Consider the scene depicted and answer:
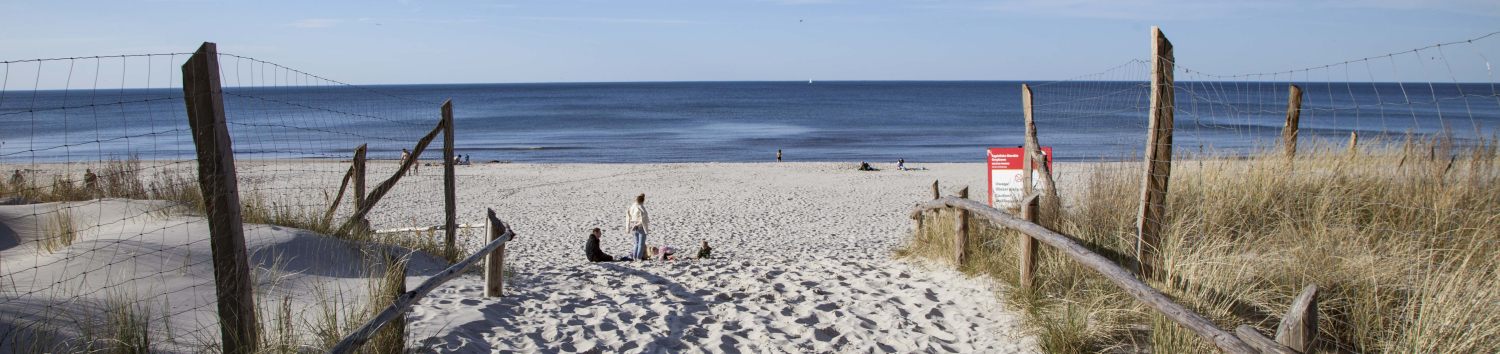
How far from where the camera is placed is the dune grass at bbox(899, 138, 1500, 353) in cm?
491

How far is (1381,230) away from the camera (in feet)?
21.9

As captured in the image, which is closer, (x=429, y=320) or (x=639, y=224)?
(x=429, y=320)

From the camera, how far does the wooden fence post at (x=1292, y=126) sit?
30.1 ft

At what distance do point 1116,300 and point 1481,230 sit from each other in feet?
8.37

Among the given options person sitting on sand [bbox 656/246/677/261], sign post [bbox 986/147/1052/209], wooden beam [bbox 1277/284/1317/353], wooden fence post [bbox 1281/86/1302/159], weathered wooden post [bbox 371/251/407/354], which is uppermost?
wooden fence post [bbox 1281/86/1302/159]

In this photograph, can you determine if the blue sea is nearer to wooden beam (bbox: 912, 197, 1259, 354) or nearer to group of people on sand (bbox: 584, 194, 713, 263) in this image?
group of people on sand (bbox: 584, 194, 713, 263)

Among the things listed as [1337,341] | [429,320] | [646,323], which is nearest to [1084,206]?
[1337,341]

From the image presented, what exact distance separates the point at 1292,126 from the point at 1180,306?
20.5 ft

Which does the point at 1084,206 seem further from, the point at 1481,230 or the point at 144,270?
the point at 144,270

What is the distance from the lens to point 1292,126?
32.1 feet

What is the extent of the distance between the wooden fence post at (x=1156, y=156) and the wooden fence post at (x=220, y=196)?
205 inches

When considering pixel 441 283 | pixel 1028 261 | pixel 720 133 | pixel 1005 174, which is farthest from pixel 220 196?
pixel 720 133

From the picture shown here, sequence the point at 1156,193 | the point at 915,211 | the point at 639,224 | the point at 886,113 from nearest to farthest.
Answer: the point at 1156,193 < the point at 915,211 < the point at 639,224 < the point at 886,113

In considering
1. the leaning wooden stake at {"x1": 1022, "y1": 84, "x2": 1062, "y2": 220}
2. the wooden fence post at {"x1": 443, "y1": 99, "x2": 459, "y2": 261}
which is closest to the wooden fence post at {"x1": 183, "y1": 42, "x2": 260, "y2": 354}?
the wooden fence post at {"x1": 443, "y1": 99, "x2": 459, "y2": 261}
